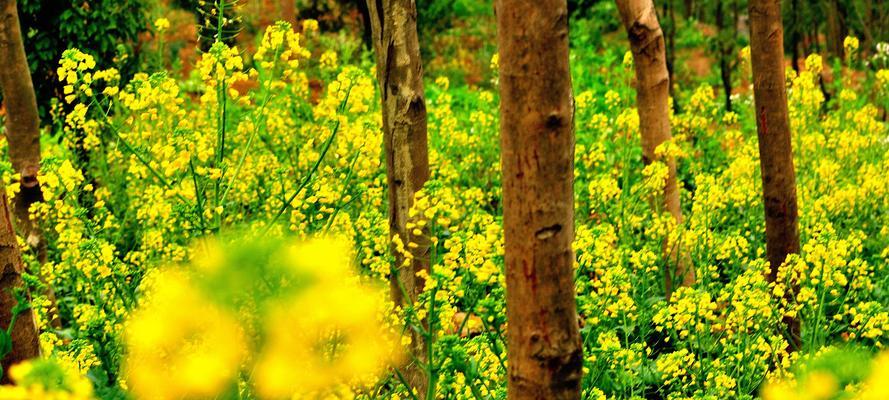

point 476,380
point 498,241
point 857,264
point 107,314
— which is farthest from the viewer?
point 857,264

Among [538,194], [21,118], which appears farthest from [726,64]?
[538,194]

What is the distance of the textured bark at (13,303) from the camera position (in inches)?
138

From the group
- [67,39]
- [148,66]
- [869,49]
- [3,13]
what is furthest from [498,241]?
[869,49]

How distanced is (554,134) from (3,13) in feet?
11.4

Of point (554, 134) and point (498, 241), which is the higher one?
point (554, 134)

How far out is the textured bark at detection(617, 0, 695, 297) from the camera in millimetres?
5520

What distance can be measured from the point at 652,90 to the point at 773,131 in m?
0.66

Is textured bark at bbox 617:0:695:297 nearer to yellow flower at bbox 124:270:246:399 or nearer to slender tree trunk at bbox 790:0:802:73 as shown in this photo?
yellow flower at bbox 124:270:246:399

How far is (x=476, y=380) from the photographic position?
13.0 ft

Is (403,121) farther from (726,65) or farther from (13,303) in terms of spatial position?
(726,65)

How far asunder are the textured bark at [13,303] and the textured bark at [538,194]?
168 centimetres

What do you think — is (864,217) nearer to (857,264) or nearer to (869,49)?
(857,264)

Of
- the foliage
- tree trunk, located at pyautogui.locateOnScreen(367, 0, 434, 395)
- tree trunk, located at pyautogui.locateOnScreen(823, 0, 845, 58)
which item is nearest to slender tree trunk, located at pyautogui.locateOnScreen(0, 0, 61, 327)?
tree trunk, located at pyautogui.locateOnScreen(367, 0, 434, 395)

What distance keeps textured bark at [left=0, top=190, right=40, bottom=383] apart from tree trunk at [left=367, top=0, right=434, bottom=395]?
58.7 inches
